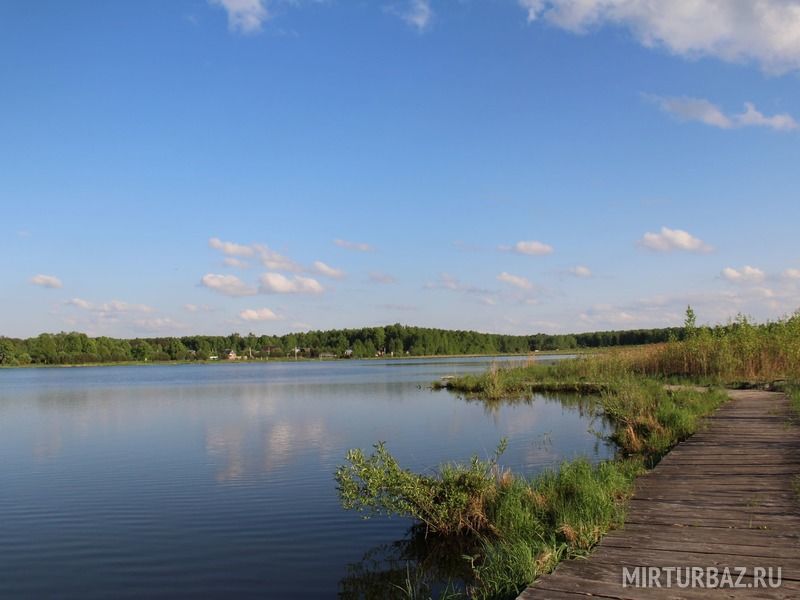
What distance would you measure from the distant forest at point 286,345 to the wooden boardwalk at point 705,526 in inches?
4463

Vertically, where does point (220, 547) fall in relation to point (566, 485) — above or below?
below

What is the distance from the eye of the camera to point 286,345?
501 feet

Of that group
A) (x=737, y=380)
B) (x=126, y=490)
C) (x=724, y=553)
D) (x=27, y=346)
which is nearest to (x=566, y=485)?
(x=724, y=553)

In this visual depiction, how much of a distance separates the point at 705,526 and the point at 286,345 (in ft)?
493

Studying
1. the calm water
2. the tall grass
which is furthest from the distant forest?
the calm water

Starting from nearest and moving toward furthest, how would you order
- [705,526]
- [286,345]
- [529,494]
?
[705,526], [529,494], [286,345]

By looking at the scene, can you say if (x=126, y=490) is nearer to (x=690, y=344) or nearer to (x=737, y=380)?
(x=737, y=380)

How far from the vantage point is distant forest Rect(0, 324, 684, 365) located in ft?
396

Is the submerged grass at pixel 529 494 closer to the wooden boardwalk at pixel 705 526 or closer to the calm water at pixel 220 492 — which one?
the wooden boardwalk at pixel 705 526

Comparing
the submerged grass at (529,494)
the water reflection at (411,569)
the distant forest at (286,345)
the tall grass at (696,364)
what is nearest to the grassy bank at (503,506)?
the submerged grass at (529,494)

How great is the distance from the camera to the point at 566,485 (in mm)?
8398

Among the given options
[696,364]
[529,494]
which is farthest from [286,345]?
[529,494]

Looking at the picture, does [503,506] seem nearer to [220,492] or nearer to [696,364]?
[220,492]

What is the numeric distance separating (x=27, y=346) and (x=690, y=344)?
128402 millimetres
